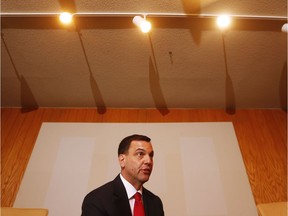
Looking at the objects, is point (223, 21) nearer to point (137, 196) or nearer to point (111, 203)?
point (137, 196)

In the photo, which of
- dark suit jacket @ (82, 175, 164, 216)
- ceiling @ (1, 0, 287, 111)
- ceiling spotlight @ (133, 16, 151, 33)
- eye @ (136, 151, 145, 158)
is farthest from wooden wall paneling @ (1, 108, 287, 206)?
eye @ (136, 151, 145, 158)

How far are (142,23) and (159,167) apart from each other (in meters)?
1.24

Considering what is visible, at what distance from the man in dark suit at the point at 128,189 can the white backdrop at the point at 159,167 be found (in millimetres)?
709

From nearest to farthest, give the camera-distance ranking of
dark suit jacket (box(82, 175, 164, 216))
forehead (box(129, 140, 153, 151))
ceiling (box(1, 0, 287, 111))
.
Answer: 1. dark suit jacket (box(82, 175, 164, 216))
2. forehead (box(129, 140, 153, 151))
3. ceiling (box(1, 0, 287, 111))

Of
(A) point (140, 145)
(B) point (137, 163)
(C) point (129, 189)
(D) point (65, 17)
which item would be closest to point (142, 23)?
(D) point (65, 17)

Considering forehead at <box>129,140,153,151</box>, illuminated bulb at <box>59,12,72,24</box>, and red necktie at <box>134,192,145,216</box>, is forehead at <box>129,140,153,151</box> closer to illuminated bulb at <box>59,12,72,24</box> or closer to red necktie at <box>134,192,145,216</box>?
red necktie at <box>134,192,145,216</box>

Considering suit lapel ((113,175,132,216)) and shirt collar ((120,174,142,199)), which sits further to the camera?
shirt collar ((120,174,142,199))

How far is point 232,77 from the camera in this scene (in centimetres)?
290

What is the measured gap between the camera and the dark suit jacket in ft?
5.02

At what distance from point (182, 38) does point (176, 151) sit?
3.41ft

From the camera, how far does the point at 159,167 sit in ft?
8.35

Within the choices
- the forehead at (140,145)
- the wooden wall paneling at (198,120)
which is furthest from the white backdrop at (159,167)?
the forehead at (140,145)

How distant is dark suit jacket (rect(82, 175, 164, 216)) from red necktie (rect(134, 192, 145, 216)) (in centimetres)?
3

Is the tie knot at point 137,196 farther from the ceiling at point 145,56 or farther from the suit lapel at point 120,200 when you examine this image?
the ceiling at point 145,56
